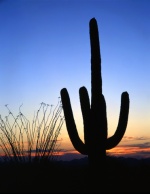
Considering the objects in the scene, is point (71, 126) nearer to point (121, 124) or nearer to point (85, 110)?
A: point (85, 110)

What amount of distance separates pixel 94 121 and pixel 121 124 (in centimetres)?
55

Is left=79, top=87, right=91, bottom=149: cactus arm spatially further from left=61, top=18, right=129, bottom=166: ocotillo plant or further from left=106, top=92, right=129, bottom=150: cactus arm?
left=106, top=92, right=129, bottom=150: cactus arm

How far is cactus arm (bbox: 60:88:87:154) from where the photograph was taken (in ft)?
20.4

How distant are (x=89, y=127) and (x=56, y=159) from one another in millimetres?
940

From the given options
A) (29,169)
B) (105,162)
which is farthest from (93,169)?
(29,169)

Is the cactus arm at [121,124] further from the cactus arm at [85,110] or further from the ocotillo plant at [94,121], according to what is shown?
the cactus arm at [85,110]

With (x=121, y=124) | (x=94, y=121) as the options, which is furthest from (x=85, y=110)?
(x=121, y=124)

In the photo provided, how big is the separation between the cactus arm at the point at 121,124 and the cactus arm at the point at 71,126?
1.74 feet

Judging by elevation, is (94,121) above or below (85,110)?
below

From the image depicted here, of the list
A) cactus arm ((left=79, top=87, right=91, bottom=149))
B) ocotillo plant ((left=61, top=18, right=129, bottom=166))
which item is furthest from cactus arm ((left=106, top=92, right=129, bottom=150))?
cactus arm ((left=79, top=87, right=91, bottom=149))

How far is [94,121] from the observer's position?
6.22m

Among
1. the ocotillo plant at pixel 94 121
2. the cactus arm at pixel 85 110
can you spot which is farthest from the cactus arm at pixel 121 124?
the cactus arm at pixel 85 110

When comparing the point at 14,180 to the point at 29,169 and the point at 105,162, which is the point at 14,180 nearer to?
the point at 29,169

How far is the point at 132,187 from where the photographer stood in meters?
4.77
